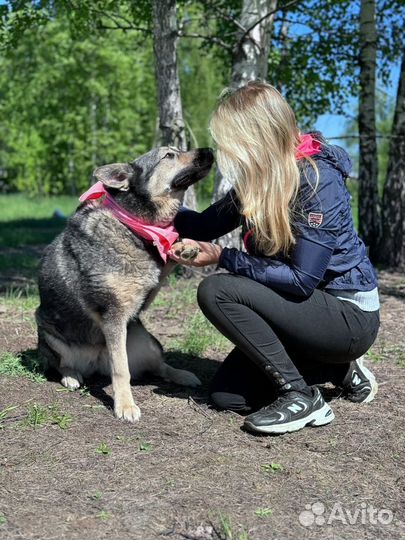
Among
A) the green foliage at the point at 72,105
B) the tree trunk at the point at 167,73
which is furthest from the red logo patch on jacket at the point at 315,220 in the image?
the green foliage at the point at 72,105

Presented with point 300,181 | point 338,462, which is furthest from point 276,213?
point 338,462

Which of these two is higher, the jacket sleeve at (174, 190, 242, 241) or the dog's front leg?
the jacket sleeve at (174, 190, 242, 241)

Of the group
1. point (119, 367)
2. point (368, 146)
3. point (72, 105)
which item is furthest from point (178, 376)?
point (72, 105)

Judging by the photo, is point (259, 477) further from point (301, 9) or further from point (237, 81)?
point (301, 9)

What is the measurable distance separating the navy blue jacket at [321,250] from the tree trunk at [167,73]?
3239mm

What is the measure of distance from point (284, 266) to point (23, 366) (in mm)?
2021

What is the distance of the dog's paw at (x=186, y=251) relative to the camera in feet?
11.8

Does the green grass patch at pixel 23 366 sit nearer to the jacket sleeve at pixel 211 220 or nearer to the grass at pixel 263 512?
the jacket sleeve at pixel 211 220

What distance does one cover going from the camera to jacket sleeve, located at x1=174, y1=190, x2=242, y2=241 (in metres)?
4.00

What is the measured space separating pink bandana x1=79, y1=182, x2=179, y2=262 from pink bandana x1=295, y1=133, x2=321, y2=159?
904 mm

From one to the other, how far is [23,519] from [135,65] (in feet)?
85.9

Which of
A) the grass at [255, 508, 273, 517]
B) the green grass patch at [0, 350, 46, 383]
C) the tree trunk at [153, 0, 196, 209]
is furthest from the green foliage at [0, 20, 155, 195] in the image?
the grass at [255, 508, 273, 517]

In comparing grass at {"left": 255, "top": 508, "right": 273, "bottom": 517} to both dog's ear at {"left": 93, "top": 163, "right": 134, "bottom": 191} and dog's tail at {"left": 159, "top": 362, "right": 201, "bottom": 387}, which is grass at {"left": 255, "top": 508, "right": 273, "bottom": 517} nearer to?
dog's tail at {"left": 159, "top": 362, "right": 201, "bottom": 387}

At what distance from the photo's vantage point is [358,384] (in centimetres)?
393
